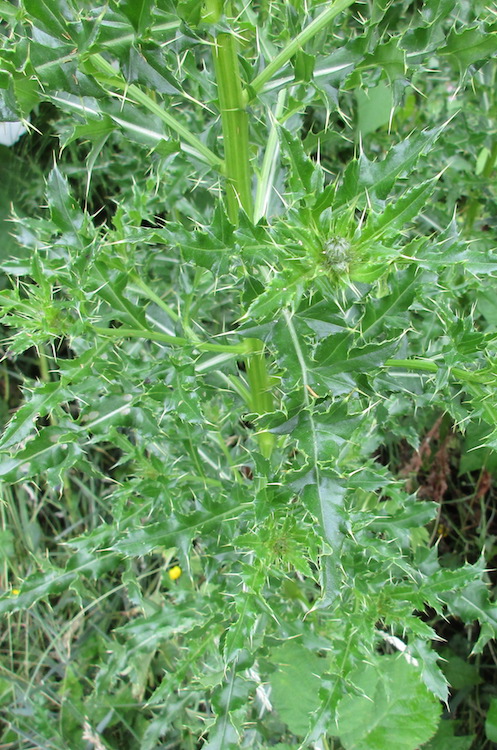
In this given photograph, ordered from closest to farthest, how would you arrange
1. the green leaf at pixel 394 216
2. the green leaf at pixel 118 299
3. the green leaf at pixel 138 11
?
1. the green leaf at pixel 138 11
2. the green leaf at pixel 394 216
3. the green leaf at pixel 118 299

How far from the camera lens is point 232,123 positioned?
1.38 m

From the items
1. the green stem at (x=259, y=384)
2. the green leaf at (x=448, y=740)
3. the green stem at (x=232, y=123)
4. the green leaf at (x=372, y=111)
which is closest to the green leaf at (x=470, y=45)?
the green stem at (x=232, y=123)

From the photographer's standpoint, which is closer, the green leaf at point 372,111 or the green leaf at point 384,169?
the green leaf at point 384,169

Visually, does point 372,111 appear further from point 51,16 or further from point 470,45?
point 51,16

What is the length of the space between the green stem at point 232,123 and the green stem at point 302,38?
48 millimetres

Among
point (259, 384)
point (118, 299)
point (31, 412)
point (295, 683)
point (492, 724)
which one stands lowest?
point (492, 724)

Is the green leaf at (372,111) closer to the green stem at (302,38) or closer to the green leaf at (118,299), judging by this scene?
the green stem at (302,38)

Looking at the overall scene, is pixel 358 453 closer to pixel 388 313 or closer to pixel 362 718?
pixel 388 313

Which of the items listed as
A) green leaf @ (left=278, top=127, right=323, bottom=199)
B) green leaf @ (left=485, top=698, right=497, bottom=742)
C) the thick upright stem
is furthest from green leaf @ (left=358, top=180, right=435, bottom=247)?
green leaf @ (left=485, top=698, right=497, bottom=742)

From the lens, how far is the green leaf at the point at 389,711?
1997 millimetres

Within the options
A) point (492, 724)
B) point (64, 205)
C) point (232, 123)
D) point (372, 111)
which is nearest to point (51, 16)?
point (232, 123)

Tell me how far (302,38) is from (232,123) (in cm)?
22

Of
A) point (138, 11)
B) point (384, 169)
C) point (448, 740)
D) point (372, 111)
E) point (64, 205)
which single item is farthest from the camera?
point (372, 111)

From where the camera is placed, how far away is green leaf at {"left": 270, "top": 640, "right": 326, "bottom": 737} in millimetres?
2039
